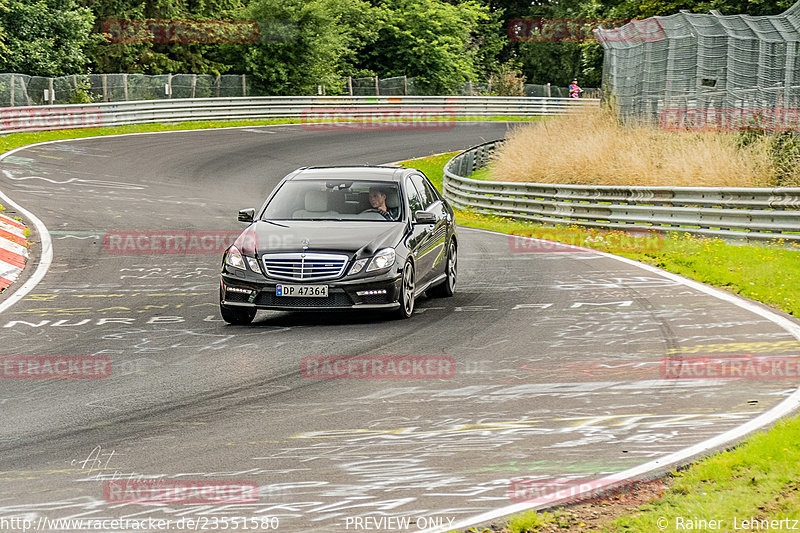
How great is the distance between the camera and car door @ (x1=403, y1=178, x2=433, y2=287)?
11.9 metres

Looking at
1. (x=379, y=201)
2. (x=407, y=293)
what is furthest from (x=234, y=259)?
(x=379, y=201)

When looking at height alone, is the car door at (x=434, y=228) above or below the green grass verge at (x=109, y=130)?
above

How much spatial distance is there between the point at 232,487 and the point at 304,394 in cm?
226

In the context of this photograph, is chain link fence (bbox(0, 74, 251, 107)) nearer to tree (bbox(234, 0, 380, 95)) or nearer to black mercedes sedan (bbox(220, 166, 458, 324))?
tree (bbox(234, 0, 380, 95))

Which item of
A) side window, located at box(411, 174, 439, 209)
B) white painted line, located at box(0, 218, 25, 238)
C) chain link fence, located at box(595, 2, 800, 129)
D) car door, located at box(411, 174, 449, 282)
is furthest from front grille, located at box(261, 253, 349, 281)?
chain link fence, located at box(595, 2, 800, 129)

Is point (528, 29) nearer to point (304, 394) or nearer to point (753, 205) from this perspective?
point (753, 205)

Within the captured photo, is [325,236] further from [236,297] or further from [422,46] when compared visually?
[422,46]

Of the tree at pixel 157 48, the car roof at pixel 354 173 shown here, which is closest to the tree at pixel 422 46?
the tree at pixel 157 48

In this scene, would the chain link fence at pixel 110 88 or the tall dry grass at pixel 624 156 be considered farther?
the chain link fence at pixel 110 88

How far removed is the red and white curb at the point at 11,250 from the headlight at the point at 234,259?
4063mm

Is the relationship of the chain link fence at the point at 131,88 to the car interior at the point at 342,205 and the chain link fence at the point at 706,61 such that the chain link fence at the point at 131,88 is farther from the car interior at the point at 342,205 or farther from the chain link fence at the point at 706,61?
the car interior at the point at 342,205

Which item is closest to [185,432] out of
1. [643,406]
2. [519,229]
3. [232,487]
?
[232,487]

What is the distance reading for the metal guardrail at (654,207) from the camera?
699 inches

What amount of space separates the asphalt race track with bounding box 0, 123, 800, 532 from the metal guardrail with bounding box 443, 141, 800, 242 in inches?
140
